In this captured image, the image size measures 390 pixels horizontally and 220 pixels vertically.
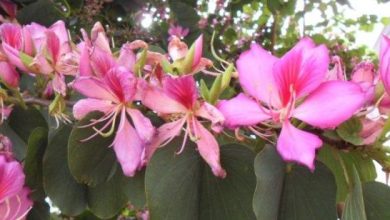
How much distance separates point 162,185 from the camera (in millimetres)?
457

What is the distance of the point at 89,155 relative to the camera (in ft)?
1.70

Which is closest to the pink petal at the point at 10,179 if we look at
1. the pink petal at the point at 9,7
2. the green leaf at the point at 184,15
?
the pink petal at the point at 9,7

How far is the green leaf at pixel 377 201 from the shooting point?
469mm

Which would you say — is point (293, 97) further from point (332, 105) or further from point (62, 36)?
point (62, 36)

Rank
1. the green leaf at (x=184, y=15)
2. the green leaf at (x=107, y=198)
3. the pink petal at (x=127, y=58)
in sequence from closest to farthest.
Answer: the pink petal at (x=127, y=58) → the green leaf at (x=107, y=198) → the green leaf at (x=184, y=15)

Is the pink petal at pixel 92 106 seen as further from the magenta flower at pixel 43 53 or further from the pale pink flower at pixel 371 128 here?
the pale pink flower at pixel 371 128

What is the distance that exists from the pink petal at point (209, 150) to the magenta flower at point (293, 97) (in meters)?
0.03

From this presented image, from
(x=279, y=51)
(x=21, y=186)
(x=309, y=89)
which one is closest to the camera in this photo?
(x=309, y=89)

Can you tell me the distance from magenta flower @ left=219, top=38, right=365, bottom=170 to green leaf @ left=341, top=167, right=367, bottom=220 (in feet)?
0.22

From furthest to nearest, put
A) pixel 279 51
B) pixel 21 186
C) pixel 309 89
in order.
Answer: pixel 279 51 < pixel 21 186 < pixel 309 89

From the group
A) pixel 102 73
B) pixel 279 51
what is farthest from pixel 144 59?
pixel 279 51

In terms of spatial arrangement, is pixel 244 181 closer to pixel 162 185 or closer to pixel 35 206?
pixel 162 185

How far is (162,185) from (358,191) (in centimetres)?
16

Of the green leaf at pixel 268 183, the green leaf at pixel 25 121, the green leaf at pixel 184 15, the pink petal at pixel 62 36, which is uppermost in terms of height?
the pink petal at pixel 62 36
